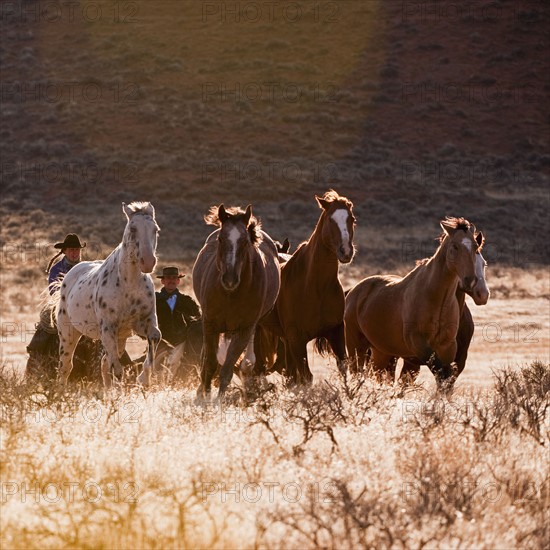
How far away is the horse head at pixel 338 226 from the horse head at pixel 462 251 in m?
1.03

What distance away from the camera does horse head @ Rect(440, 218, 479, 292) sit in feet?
37.4

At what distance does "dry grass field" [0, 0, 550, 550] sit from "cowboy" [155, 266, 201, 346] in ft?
6.78

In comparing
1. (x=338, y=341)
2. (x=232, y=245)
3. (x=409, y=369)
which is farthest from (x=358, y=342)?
(x=232, y=245)

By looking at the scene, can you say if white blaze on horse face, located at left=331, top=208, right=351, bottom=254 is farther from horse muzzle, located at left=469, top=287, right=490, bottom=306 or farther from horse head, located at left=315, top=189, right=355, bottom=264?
horse muzzle, located at left=469, top=287, right=490, bottom=306

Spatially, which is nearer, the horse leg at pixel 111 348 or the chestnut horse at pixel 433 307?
the horse leg at pixel 111 348

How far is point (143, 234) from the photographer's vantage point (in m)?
11.0

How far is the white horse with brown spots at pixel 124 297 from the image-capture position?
36.4 ft

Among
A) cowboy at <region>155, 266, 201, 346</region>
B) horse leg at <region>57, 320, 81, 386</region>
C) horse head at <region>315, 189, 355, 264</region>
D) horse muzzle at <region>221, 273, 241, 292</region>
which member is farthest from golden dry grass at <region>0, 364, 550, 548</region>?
cowboy at <region>155, 266, 201, 346</region>

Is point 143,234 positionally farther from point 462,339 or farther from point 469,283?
point 462,339

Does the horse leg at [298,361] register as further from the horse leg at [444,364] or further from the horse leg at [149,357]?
the horse leg at [149,357]

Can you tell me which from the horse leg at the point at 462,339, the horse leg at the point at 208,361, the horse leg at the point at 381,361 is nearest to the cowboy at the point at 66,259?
the horse leg at the point at 208,361

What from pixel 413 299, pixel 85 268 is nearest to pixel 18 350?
pixel 85 268

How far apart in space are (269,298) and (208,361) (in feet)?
3.27

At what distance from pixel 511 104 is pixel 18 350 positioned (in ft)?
163
